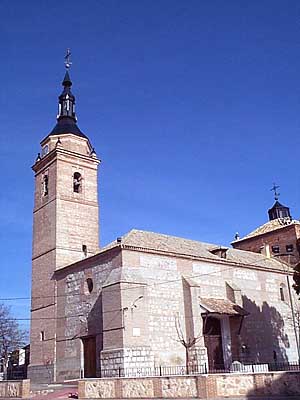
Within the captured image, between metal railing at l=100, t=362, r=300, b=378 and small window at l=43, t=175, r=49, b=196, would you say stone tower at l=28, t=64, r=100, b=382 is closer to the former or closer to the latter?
small window at l=43, t=175, r=49, b=196

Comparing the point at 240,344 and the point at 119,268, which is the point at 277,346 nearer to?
the point at 240,344

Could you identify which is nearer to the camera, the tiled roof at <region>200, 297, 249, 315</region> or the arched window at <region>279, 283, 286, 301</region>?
the tiled roof at <region>200, 297, 249, 315</region>

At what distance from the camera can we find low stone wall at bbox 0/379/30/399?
18641mm

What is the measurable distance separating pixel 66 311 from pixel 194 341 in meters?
7.60

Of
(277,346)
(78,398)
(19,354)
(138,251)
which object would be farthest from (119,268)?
(19,354)

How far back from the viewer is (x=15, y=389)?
18953 millimetres

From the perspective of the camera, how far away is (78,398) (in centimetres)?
1611

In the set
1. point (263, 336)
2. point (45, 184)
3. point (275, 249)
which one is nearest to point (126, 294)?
point (263, 336)

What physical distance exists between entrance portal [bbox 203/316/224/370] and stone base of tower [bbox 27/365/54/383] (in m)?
8.79

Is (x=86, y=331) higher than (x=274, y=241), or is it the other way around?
(x=274, y=241)

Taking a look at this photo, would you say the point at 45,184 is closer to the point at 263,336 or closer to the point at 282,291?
the point at 263,336

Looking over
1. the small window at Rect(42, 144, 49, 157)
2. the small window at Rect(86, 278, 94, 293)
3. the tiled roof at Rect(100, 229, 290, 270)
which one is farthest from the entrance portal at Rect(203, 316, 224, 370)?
the small window at Rect(42, 144, 49, 157)

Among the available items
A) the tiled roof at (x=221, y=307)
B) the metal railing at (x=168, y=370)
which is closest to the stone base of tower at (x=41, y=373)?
the metal railing at (x=168, y=370)

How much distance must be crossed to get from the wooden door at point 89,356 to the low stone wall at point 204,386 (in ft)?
26.8
